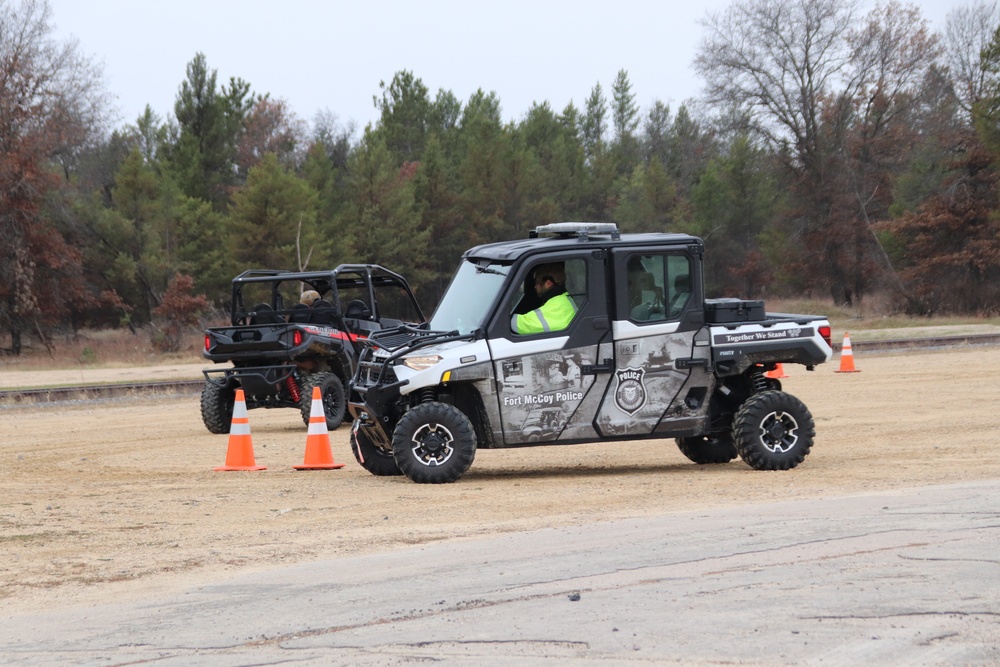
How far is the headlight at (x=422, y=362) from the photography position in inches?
431

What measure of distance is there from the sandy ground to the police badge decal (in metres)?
0.68

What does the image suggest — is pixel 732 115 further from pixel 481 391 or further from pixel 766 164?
pixel 481 391

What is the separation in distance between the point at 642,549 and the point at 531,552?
0.69 metres

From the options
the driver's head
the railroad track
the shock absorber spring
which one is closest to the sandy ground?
the shock absorber spring


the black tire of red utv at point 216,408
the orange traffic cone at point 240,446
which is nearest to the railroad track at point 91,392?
the black tire of red utv at point 216,408

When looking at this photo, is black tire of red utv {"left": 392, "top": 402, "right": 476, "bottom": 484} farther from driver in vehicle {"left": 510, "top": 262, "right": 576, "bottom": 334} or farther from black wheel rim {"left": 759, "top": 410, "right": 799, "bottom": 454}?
black wheel rim {"left": 759, "top": 410, "right": 799, "bottom": 454}

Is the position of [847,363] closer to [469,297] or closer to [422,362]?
[469,297]

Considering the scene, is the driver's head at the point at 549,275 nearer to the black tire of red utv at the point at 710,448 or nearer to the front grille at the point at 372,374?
the front grille at the point at 372,374

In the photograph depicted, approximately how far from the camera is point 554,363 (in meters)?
11.1

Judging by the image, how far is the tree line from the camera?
5028 centimetres

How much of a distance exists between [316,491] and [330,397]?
6438mm

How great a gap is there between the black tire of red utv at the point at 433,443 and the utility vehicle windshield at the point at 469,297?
2.80 ft

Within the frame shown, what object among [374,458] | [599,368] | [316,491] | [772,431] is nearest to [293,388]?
[374,458]

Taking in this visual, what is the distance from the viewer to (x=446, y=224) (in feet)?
210
